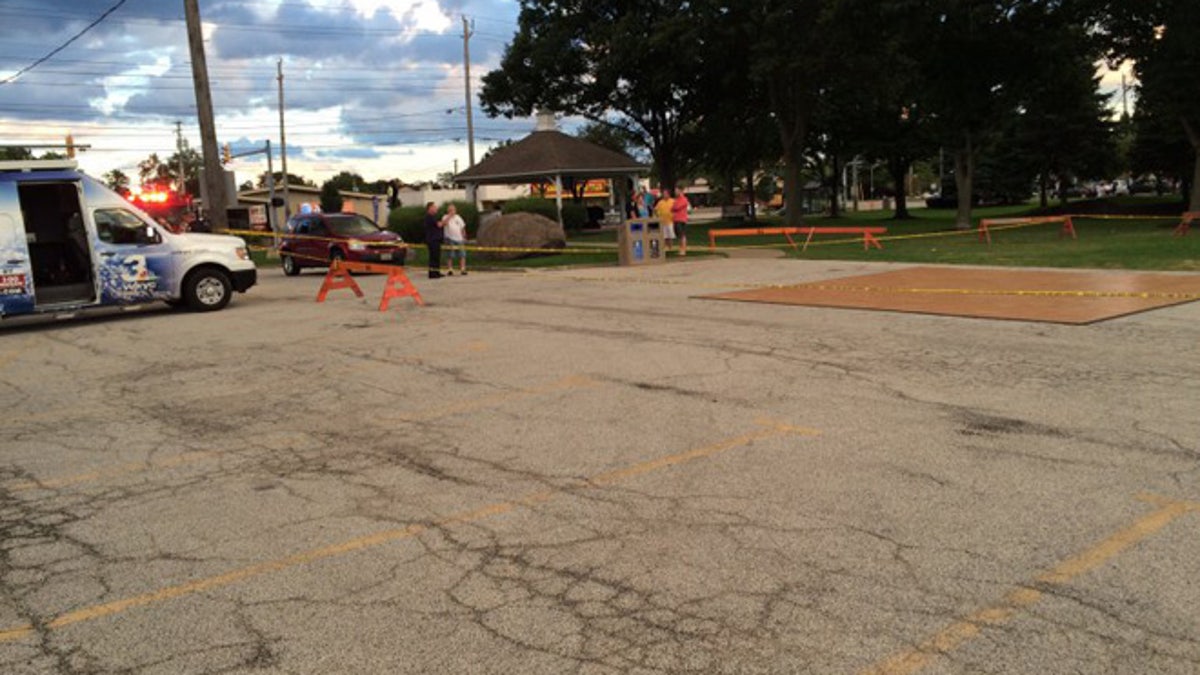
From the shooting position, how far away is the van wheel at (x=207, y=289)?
602 inches

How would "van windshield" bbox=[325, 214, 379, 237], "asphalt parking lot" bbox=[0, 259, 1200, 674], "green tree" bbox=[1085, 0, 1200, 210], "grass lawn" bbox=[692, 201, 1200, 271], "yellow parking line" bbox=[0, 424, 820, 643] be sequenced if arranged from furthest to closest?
1. "green tree" bbox=[1085, 0, 1200, 210]
2. "van windshield" bbox=[325, 214, 379, 237]
3. "grass lawn" bbox=[692, 201, 1200, 271]
4. "yellow parking line" bbox=[0, 424, 820, 643]
5. "asphalt parking lot" bbox=[0, 259, 1200, 674]

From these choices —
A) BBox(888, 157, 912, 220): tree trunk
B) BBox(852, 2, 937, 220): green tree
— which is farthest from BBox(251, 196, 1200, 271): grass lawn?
BBox(888, 157, 912, 220): tree trunk

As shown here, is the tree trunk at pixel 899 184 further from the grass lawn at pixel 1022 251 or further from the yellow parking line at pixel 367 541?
the yellow parking line at pixel 367 541

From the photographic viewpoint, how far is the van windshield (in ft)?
78.8

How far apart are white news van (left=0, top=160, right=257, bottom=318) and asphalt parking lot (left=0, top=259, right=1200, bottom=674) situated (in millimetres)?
4973

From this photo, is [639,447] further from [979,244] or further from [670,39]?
[670,39]

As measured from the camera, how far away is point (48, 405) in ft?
26.5

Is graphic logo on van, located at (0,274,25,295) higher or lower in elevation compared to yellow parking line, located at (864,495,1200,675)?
higher

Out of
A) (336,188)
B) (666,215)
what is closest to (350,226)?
(666,215)

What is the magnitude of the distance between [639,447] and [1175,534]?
3026mm

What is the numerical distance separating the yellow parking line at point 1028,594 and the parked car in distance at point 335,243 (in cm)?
2031

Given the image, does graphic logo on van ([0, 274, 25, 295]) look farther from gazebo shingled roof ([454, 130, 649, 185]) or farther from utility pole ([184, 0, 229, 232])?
gazebo shingled roof ([454, 130, 649, 185])

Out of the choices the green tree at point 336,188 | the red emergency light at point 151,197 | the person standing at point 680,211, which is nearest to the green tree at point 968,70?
the person standing at point 680,211

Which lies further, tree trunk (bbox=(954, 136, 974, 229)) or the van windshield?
tree trunk (bbox=(954, 136, 974, 229))
